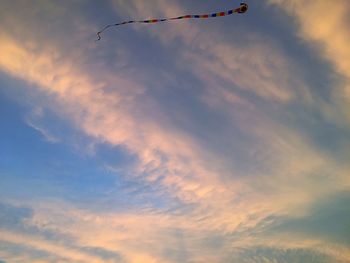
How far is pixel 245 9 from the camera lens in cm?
4625

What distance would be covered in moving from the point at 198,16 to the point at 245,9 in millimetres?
6739

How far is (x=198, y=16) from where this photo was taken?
46.3 meters
